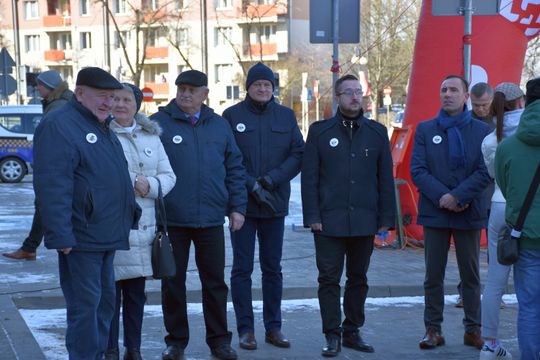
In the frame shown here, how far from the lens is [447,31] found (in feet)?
35.6

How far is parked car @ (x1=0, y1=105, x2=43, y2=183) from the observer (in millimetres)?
22453

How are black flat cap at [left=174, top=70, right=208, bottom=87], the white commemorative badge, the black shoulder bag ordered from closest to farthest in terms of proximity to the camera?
1. the white commemorative badge
2. the black shoulder bag
3. black flat cap at [left=174, top=70, right=208, bottom=87]

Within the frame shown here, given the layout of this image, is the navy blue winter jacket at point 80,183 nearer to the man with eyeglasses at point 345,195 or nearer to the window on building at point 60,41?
the man with eyeglasses at point 345,195

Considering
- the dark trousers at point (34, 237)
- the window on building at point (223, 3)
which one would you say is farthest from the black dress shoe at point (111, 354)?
the window on building at point (223, 3)

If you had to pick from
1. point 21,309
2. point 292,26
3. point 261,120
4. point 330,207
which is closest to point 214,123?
point 261,120

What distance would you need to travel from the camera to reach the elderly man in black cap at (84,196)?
4883mm

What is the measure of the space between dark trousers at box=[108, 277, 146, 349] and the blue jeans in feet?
7.93

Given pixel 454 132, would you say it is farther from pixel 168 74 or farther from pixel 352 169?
pixel 168 74

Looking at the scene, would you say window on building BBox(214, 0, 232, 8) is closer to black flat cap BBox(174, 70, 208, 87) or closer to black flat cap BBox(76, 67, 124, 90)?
black flat cap BBox(174, 70, 208, 87)

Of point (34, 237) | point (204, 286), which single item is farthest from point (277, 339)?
point (34, 237)

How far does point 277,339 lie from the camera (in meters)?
6.69

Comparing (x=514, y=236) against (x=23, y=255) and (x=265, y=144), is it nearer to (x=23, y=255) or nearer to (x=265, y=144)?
(x=265, y=144)

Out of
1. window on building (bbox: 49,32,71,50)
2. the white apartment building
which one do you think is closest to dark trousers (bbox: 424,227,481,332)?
the white apartment building

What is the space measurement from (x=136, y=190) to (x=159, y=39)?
71.3 m
